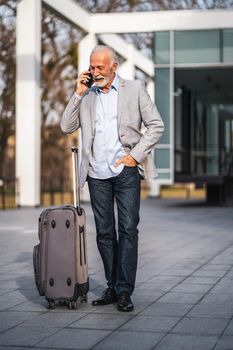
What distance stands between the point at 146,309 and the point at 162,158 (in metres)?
19.2

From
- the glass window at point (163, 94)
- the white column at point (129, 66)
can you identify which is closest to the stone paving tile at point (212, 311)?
the glass window at point (163, 94)

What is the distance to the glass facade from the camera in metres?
24.9

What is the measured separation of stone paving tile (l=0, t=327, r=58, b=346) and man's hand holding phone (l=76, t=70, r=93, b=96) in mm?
1730

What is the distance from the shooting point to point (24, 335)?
499cm

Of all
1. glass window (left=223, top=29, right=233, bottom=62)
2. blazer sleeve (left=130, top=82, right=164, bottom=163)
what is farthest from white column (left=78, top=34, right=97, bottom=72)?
blazer sleeve (left=130, top=82, right=164, bottom=163)

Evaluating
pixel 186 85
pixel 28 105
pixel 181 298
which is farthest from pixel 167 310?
pixel 186 85

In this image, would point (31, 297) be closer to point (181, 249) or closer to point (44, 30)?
point (181, 249)

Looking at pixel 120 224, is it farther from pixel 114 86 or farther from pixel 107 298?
pixel 114 86

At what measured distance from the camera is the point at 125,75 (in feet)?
102

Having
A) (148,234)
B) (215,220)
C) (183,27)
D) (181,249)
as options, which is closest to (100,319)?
(181,249)

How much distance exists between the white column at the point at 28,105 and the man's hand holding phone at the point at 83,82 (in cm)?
1692

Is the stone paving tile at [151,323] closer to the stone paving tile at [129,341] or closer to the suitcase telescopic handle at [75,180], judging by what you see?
the stone paving tile at [129,341]

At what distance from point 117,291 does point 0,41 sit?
83.6 feet

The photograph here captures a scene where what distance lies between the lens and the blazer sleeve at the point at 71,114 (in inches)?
237
